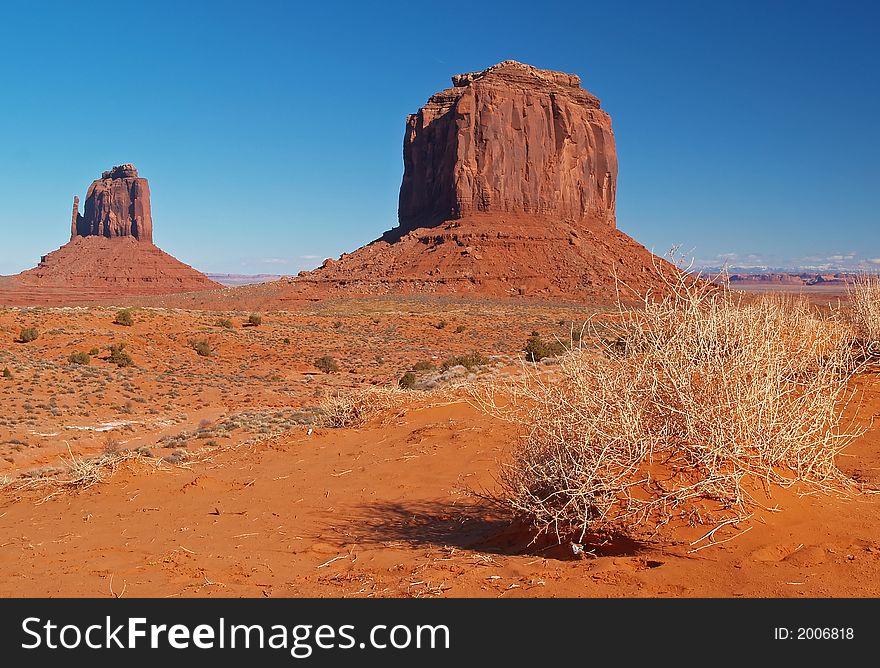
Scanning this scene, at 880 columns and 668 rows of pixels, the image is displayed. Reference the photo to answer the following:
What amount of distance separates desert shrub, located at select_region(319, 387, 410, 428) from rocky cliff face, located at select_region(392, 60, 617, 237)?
7044 centimetres

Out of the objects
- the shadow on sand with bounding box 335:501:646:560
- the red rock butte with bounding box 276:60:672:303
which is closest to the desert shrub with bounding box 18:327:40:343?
the shadow on sand with bounding box 335:501:646:560

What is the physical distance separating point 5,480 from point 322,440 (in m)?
4.47

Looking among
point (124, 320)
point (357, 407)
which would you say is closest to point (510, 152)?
point (124, 320)

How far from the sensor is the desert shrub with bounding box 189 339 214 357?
28000mm

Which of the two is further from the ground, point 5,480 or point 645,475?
point 645,475

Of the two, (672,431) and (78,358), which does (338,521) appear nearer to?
(672,431)

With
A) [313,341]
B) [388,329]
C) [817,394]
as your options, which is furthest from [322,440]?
[388,329]

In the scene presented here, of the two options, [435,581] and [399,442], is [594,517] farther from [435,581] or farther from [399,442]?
[399,442]

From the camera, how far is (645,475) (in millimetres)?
4426

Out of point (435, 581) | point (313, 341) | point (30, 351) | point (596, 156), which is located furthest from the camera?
point (596, 156)

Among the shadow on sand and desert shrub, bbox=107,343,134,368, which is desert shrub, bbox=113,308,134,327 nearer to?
desert shrub, bbox=107,343,134,368

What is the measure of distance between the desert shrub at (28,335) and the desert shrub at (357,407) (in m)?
20.5

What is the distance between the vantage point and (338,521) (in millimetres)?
6344

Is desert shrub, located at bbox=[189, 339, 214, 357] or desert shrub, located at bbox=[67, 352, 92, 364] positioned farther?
desert shrub, located at bbox=[189, 339, 214, 357]
